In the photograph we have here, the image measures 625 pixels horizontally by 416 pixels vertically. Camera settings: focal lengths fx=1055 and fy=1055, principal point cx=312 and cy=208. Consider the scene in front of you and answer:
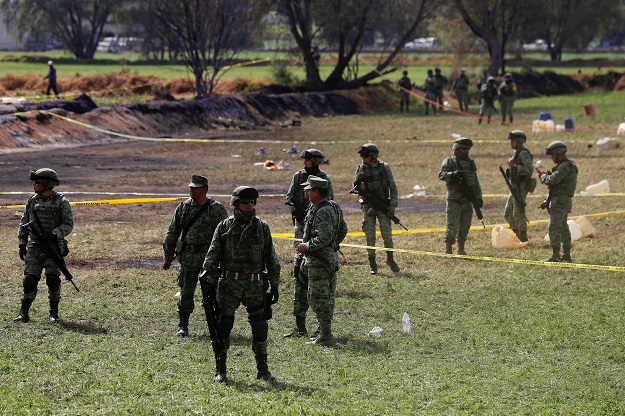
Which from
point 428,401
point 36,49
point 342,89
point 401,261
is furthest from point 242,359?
point 36,49

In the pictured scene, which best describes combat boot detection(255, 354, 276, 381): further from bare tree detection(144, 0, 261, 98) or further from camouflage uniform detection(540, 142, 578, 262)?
bare tree detection(144, 0, 261, 98)

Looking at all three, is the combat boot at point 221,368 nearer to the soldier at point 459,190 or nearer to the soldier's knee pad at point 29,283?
the soldier's knee pad at point 29,283

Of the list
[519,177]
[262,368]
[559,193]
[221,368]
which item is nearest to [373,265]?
[559,193]

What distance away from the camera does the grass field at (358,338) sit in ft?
32.1

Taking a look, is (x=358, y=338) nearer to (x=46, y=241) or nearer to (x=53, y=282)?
(x=53, y=282)

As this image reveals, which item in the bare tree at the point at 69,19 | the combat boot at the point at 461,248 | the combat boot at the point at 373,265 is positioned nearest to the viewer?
the combat boot at the point at 373,265

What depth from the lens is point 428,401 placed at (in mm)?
9852

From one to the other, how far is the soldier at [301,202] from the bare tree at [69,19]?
8921 centimetres

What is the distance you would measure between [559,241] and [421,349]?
5827 mm

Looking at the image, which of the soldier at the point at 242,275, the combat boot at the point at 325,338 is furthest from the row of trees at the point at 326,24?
the soldier at the point at 242,275

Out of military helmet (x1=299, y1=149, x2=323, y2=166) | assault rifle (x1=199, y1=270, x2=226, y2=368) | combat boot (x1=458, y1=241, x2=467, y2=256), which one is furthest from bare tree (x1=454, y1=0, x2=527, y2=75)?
assault rifle (x1=199, y1=270, x2=226, y2=368)

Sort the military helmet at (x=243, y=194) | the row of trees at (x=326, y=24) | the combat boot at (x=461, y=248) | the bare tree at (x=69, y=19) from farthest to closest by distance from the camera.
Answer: the bare tree at (x=69, y=19), the row of trees at (x=326, y=24), the combat boot at (x=461, y=248), the military helmet at (x=243, y=194)

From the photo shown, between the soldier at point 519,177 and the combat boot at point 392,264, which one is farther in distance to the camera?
the soldier at point 519,177

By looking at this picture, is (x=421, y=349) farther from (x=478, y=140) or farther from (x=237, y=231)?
(x=478, y=140)
